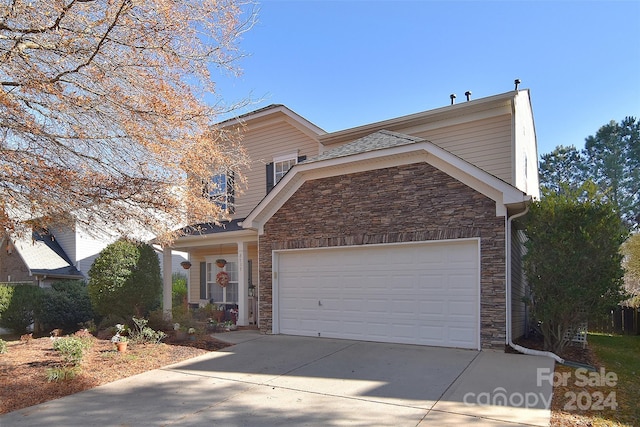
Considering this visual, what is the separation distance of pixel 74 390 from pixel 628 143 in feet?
114

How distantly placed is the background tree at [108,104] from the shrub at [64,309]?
25.7ft

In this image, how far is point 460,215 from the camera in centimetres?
888

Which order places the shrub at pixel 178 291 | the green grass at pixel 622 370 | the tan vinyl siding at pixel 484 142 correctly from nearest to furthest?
1. the green grass at pixel 622 370
2. the tan vinyl siding at pixel 484 142
3. the shrub at pixel 178 291

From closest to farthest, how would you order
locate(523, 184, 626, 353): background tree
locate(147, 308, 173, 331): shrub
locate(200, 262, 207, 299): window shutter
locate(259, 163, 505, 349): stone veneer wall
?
1. locate(523, 184, 626, 353): background tree
2. locate(259, 163, 505, 349): stone veneer wall
3. locate(147, 308, 173, 331): shrub
4. locate(200, 262, 207, 299): window shutter

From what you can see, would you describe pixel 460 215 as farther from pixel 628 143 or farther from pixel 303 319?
pixel 628 143

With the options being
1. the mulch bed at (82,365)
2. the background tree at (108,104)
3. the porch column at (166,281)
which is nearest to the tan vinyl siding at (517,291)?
the mulch bed at (82,365)

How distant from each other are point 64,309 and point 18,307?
1345mm

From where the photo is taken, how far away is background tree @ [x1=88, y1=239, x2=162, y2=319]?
11611mm

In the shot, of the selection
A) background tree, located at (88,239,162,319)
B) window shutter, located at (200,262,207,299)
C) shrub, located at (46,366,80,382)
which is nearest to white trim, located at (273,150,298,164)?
window shutter, located at (200,262,207,299)

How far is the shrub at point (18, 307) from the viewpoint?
14.0 meters

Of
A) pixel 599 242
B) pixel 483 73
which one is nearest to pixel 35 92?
pixel 599 242

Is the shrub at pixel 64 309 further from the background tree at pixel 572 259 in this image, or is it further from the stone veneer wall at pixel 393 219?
the background tree at pixel 572 259

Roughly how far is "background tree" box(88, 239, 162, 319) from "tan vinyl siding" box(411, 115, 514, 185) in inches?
358

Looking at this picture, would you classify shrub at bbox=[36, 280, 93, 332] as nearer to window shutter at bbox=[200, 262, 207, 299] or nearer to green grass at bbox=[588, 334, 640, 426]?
window shutter at bbox=[200, 262, 207, 299]
